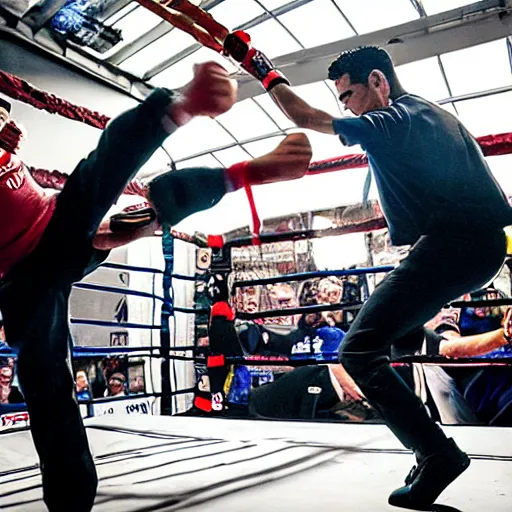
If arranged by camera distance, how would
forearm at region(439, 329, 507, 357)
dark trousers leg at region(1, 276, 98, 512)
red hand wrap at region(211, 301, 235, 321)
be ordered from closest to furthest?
dark trousers leg at region(1, 276, 98, 512) < forearm at region(439, 329, 507, 357) < red hand wrap at region(211, 301, 235, 321)

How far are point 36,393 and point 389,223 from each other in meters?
0.70

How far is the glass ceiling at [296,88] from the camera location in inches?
52.3

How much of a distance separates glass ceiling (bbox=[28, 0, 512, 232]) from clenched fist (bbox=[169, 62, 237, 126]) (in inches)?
3.9

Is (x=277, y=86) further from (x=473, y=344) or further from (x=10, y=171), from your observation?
(x=473, y=344)

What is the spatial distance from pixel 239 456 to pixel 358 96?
971mm

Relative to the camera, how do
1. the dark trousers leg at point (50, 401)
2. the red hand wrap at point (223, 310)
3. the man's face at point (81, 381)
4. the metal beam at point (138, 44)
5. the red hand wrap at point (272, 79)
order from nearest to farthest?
1. the dark trousers leg at point (50, 401)
2. the red hand wrap at point (272, 79)
3. the metal beam at point (138, 44)
4. the man's face at point (81, 381)
5. the red hand wrap at point (223, 310)

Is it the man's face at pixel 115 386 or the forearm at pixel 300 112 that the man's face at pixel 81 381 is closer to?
the man's face at pixel 115 386

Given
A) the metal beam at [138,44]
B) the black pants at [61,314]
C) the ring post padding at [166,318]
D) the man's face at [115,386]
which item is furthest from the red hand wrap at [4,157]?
the man's face at [115,386]

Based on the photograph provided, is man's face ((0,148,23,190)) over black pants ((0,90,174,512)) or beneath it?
over

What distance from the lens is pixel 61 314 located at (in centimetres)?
85

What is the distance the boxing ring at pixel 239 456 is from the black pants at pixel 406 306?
0.18 metres

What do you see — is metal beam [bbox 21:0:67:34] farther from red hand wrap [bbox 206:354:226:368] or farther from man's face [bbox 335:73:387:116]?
red hand wrap [bbox 206:354:226:368]

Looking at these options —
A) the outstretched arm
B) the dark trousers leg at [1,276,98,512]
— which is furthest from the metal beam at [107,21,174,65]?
the dark trousers leg at [1,276,98,512]

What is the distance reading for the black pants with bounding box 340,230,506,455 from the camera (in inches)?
34.9
